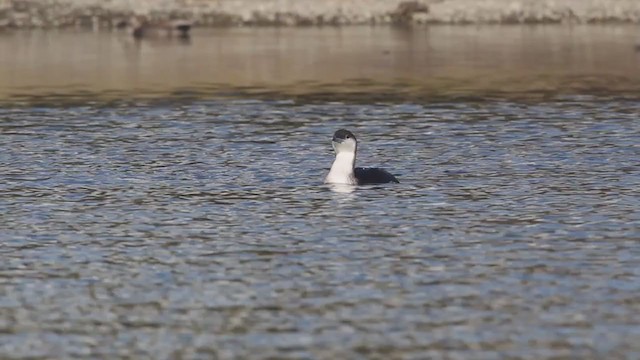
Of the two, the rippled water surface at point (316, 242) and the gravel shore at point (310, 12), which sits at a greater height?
the gravel shore at point (310, 12)

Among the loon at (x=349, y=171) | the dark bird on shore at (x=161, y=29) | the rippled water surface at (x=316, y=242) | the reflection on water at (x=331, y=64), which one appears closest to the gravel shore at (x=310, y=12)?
the reflection on water at (x=331, y=64)

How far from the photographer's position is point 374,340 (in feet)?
47.0

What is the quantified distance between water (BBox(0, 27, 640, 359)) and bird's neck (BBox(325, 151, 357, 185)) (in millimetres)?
313

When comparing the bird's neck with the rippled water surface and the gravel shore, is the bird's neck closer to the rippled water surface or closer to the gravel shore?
the rippled water surface

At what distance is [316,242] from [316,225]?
4.09 ft

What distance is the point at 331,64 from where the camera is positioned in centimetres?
4859

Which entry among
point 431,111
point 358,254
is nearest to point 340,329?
point 358,254

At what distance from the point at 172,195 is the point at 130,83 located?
20109 mm

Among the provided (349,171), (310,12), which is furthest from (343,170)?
(310,12)

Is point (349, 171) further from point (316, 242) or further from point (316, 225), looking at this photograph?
point (316, 242)

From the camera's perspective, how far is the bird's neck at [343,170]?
945 inches

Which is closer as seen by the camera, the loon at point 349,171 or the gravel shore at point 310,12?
the loon at point 349,171

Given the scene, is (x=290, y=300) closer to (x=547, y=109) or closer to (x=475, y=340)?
(x=475, y=340)

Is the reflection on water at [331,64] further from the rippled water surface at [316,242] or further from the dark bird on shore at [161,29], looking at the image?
the rippled water surface at [316,242]
